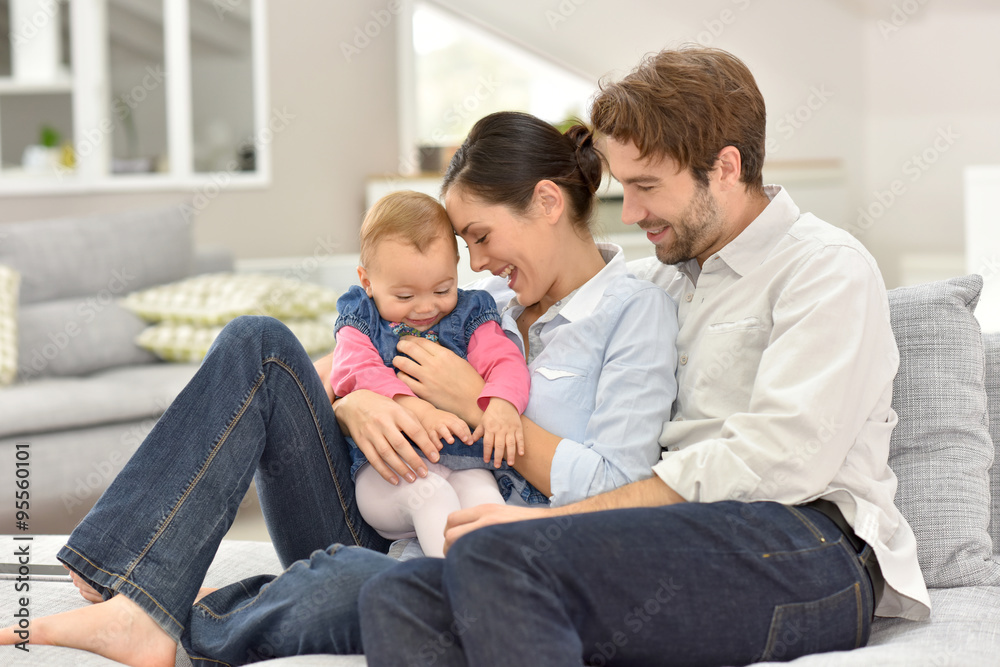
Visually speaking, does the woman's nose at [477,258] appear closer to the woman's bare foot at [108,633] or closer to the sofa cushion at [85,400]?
the woman's bare foot at [108,633]

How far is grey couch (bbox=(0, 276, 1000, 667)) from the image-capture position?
4.46 ft

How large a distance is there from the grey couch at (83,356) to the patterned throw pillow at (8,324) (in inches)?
2.2

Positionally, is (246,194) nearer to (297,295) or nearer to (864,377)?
(297,295)

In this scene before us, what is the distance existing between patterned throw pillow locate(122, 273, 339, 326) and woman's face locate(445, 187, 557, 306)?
180 cm

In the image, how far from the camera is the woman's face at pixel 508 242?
1.51 meters

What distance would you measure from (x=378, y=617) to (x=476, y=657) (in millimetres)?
130

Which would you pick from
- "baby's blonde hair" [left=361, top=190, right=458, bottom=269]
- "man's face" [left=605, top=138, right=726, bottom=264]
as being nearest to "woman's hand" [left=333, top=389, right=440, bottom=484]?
"baby's blonde hair" [left=361, top=190, right=458, bottom=269]

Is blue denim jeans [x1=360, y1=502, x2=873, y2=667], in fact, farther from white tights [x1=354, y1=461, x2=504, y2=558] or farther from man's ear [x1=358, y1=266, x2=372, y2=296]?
man's ear [x1=358, y1=266, x2=372, y2=296]

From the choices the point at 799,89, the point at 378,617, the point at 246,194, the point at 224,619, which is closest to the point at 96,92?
the point at 246,194

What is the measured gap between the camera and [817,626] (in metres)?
1.14

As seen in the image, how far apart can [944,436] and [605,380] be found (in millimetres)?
538

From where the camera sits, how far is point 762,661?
3.70ft

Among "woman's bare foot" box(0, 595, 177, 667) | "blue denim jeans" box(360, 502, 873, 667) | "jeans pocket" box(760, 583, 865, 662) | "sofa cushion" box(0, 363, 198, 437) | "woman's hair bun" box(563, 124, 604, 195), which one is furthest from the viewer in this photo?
"sofa cushion" box(0, 363, 198, 437)

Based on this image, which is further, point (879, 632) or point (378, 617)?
point (879, 632)
